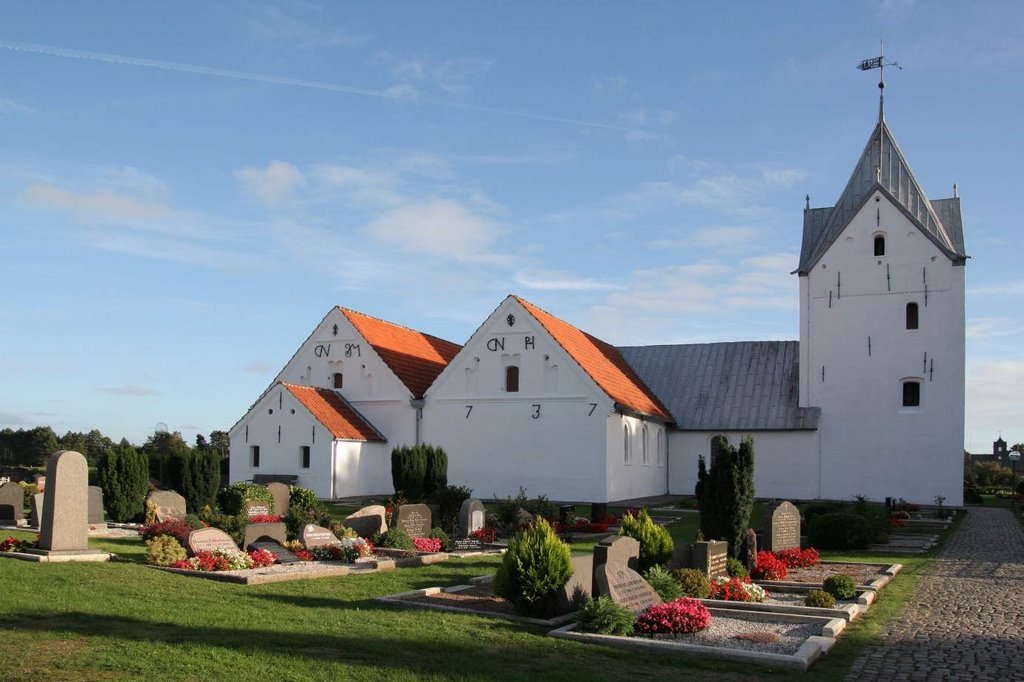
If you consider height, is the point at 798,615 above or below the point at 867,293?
below

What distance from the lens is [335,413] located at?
3412 cm

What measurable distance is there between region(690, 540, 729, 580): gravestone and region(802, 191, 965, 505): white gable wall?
2270cm

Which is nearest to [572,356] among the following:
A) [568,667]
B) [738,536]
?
[738,536]

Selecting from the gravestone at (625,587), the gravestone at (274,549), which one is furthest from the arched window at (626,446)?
the gravestone at (625,587)

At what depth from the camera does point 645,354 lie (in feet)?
136

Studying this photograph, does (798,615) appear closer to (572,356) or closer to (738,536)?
(738,536)

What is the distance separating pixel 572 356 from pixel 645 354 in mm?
10460

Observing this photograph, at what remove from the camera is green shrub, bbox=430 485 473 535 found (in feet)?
72.7

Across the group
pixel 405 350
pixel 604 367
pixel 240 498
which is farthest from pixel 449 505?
pixel 405 350

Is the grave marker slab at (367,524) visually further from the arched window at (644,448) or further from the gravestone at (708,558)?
the arched window at (644,448)

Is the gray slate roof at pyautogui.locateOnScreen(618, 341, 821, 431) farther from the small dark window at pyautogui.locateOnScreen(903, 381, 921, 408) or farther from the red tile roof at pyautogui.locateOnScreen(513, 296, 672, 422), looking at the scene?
the small dark window at pyautogui.locateOnScreen(903, 381, 921, 408)

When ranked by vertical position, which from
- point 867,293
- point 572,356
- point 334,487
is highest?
point 867,293

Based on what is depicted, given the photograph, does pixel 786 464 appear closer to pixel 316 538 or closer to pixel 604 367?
pixel 604 367

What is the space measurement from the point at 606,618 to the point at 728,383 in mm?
29149
